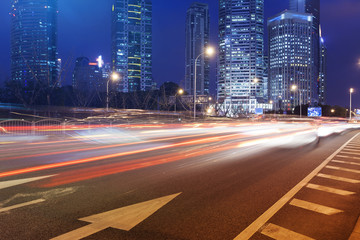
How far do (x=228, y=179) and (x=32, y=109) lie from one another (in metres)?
43.0

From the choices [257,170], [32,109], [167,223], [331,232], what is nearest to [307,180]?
[257,170]

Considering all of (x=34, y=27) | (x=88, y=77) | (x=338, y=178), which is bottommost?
(x=338, y=178)

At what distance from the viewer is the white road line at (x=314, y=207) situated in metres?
4.91

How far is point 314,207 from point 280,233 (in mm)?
1550

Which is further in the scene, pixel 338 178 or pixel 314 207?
pixel 338 178

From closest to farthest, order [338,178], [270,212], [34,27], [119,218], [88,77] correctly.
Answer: [119,218] < [270,212] < [338,178] < [88,77] < [34,27]

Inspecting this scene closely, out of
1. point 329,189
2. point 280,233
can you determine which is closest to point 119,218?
point 280,233

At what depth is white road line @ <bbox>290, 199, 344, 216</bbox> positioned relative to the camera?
4914 mm

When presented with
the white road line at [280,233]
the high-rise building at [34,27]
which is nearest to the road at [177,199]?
the white road line at [280,233]

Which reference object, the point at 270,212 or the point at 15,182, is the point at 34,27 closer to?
the point at 15,182

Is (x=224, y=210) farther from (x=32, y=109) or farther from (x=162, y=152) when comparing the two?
(x=32, y=109)

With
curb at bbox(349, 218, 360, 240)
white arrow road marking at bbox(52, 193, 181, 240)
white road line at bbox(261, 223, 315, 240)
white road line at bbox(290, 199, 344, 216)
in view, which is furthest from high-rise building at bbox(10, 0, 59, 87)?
curb at bbox(349, 218, 360, 240)

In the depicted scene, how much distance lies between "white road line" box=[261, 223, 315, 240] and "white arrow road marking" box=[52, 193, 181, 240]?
192cm

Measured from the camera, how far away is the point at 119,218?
4.46 m
